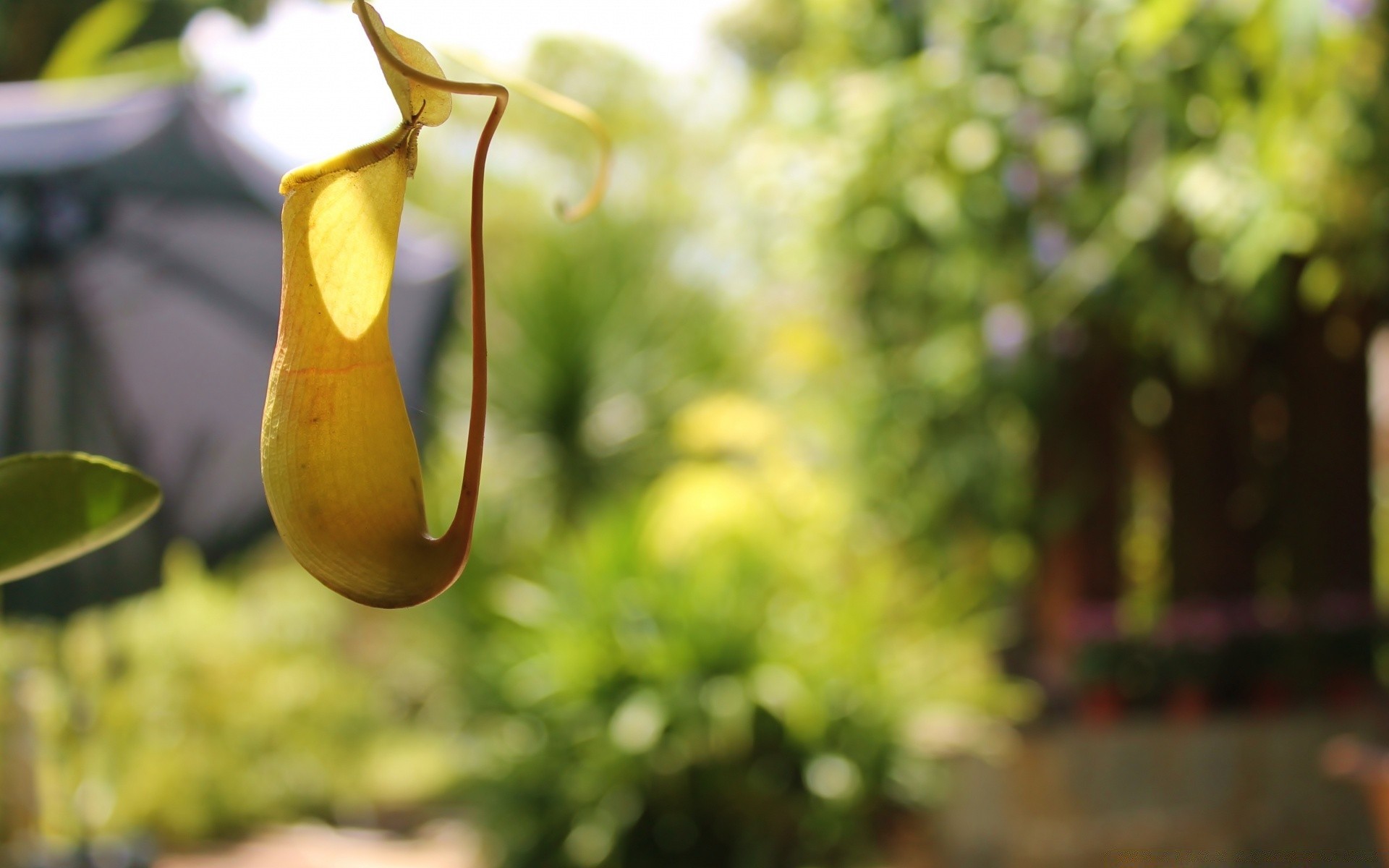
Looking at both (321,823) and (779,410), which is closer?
(779,410)

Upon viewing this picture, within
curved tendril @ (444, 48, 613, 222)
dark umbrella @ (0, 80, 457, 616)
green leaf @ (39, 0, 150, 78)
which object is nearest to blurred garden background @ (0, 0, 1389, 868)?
dark umbrella @ (0, 80, 457, 616)

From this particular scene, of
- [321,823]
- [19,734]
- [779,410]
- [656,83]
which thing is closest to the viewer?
[19,734]

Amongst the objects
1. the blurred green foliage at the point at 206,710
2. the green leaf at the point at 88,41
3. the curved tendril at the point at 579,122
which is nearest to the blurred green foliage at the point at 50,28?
the green leaf at the point at 88,41

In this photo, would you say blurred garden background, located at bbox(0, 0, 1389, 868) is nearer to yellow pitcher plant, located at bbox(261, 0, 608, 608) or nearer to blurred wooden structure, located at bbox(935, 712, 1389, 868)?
blurred wooden structure, located at bbox(935, 712, 1389, 868)

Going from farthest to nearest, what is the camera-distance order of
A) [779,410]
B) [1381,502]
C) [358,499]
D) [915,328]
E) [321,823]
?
[1381,502] → [321,823] → [779,410] → [915,328] → [358,499]

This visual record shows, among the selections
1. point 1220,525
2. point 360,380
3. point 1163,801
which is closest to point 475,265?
point 360,380

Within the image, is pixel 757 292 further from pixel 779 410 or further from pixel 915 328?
pixel 915 328

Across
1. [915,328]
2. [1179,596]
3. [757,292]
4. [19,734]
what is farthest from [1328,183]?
[757,292]
